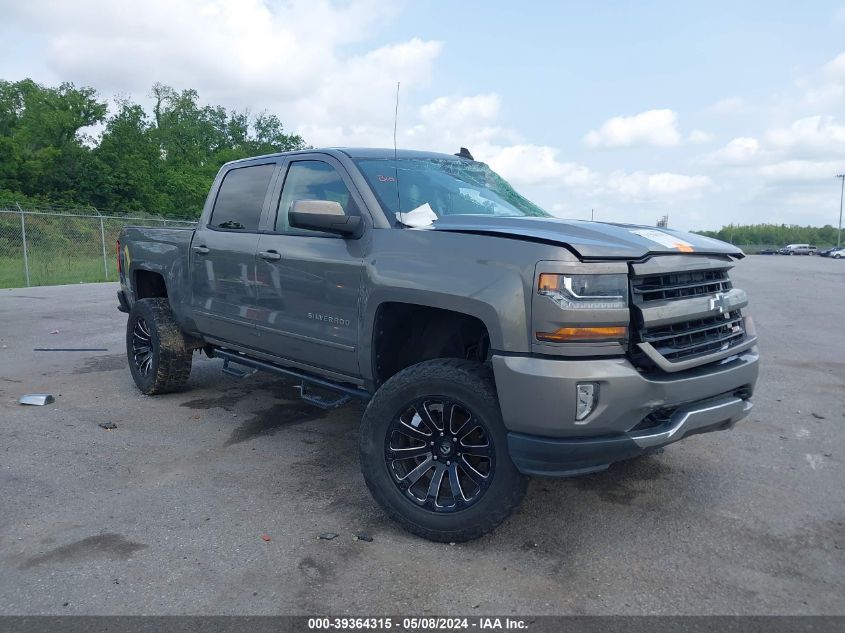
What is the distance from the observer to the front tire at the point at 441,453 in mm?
3291

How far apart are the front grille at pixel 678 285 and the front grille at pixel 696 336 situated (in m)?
0.14

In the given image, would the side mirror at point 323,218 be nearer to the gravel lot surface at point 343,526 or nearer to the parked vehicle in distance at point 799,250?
the gravel lot surface at point 343,526

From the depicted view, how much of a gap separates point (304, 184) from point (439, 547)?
8.48 feet

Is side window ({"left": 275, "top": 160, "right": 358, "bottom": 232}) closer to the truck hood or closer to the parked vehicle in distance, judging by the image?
the truck hood

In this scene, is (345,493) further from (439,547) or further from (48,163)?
(48,163)

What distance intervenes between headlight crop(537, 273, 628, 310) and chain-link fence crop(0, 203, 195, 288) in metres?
18.5

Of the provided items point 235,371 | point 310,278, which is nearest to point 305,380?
point 310,278

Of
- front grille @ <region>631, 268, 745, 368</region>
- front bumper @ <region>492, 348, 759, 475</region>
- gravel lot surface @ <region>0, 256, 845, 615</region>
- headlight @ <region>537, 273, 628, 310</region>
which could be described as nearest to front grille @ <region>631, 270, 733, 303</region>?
front grille @ <region>631, 268, 745, 368</region>

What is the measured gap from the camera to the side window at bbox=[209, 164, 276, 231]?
510cm

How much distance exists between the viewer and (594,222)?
3877 millimetres

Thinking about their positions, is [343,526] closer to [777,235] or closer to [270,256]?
[270,256]

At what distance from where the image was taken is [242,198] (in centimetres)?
532

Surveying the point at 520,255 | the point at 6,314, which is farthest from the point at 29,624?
the point at 6,314

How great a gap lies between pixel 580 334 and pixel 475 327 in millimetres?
887
